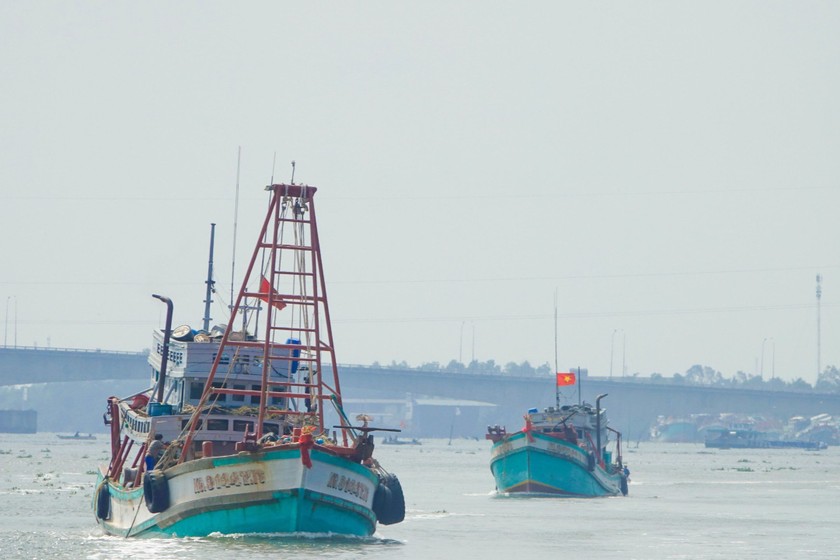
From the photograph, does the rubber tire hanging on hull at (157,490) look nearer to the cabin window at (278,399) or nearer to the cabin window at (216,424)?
the cabin window at (216,424)

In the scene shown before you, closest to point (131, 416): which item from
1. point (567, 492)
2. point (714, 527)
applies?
point (714, 527)

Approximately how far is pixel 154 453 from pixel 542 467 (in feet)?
154

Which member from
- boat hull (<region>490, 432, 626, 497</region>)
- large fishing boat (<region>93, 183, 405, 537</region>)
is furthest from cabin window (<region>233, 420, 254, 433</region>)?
boat hull (<region>490, 432, 626, 497</region>)

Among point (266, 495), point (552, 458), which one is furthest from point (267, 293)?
point (552, 458)

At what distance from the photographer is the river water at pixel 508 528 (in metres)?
52.9

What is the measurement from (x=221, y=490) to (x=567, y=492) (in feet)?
167

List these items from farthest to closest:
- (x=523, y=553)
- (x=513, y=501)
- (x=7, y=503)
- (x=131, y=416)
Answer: (x=513, y=501)
(x=7, y=503)
(x=131, y=416)
(x=523, y=553)

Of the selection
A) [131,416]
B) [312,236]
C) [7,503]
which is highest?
[312,236]

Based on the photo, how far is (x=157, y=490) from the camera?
54250 mm

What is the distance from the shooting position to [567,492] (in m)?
99.9


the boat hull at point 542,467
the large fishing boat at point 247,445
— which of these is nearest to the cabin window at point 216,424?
the large fishing boat at point 247,445

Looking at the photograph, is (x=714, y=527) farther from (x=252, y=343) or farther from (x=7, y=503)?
(x=7, y=503)

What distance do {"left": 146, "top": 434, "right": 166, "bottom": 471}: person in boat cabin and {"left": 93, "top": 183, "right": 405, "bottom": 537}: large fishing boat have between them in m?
0.05

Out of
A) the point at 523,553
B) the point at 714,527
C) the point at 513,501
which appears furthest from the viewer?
the point at 513,501
